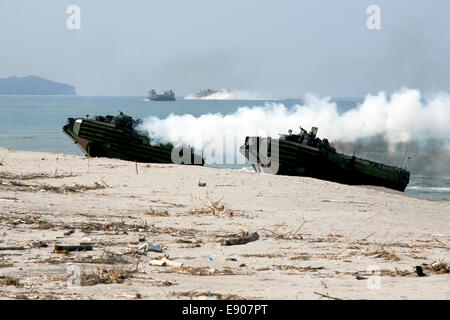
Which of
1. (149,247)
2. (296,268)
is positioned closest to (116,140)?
(149,247)

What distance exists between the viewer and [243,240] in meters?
14.6

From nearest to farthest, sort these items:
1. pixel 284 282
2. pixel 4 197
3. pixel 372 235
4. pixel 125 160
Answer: pixel 284 282, pixel 372 235, pixel 4 197, pixel 125 160

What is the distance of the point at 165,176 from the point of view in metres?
28.1

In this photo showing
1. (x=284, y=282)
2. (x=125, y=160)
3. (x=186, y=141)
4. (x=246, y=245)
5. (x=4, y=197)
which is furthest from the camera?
(x=186, y=141)

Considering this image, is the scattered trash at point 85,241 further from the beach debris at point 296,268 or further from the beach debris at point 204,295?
the beach debris at point 204,295

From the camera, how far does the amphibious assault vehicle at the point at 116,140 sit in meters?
34.9

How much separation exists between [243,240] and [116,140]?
21.5m

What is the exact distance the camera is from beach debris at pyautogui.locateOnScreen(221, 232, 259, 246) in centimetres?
1425

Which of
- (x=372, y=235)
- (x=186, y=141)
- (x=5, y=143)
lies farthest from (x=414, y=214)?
(x=5, y=143)

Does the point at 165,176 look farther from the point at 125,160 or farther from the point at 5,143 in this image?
the point at 5,143

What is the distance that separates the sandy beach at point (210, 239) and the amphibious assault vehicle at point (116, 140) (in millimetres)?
7457

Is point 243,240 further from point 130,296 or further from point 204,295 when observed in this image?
point 130,296

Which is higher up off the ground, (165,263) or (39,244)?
(39,244)
